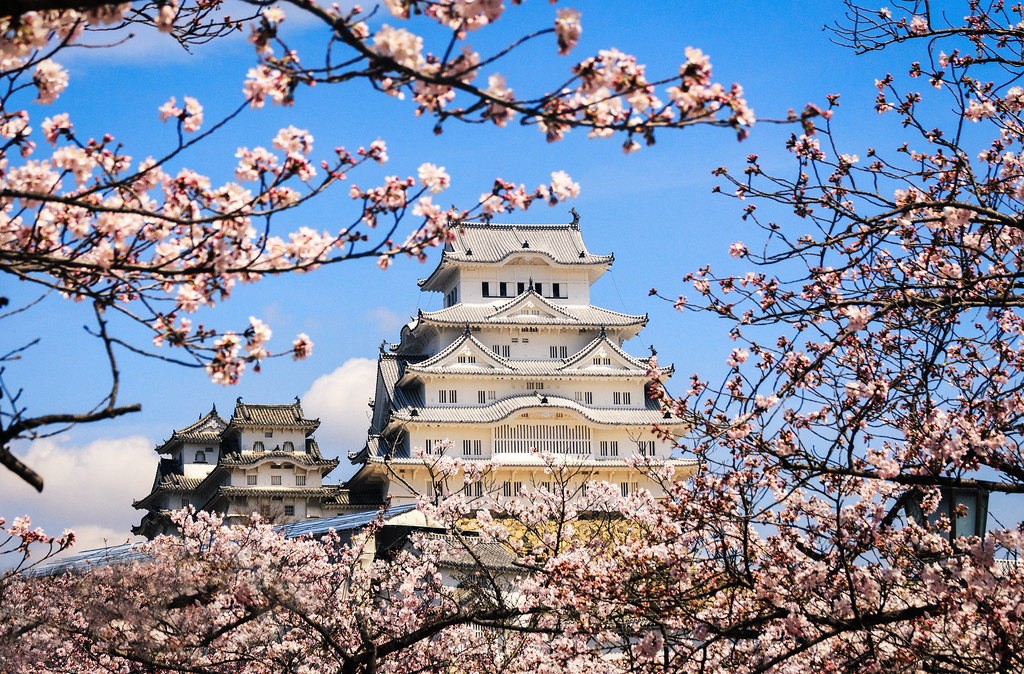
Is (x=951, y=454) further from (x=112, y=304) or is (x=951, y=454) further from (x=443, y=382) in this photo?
(x=443, y=382)

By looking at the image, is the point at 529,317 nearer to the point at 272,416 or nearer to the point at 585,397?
the point at 585,397

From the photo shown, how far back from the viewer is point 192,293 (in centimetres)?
744

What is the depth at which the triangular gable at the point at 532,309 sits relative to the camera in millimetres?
54562

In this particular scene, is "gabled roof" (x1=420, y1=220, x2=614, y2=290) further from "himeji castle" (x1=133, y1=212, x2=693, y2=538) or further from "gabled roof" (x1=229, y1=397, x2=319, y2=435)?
"gabled roof" (x1=229, y1=397, x2=319, y2=435)

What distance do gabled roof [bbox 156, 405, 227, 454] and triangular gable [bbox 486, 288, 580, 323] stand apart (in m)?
18.6

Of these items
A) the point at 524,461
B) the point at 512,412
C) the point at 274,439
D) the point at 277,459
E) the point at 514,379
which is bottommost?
the point at 524,461

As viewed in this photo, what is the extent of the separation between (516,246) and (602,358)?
7670 mm

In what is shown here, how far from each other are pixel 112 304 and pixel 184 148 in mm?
1182

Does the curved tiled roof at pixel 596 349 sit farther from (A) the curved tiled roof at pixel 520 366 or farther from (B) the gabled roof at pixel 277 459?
(B) the gabled roof at pixel 277 459

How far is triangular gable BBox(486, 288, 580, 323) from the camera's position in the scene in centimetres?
5456

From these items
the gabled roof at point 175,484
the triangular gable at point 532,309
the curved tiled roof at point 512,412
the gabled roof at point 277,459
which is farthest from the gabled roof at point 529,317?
the gabled roof at point 175,484

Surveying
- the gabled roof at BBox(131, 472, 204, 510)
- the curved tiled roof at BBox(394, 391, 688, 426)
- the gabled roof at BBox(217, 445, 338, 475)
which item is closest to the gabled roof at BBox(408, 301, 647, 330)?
the curved tiled roof at BBox(394, 391, 688, 426)

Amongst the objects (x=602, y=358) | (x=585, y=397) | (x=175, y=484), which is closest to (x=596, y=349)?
(x=602, y=358)

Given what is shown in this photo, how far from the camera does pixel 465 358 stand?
174 feet
